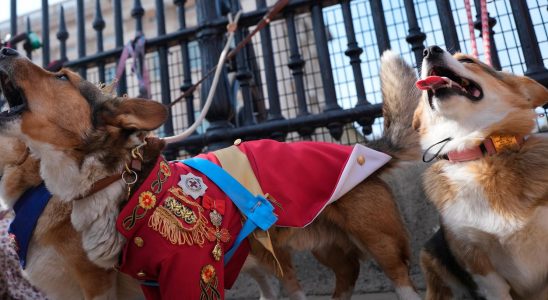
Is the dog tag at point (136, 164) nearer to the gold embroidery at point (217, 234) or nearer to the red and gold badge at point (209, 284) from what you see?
the gold embroidery at point (217, 234)

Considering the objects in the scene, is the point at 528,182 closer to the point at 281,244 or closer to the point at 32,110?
the point at 281,244

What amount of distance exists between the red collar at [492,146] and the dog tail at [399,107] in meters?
0.44

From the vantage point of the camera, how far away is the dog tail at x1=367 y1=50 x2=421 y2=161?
204 cm

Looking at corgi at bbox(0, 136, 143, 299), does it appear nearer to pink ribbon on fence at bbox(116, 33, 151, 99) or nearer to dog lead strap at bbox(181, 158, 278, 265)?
dog lead strap at bbox(181, 158, 278, 265)

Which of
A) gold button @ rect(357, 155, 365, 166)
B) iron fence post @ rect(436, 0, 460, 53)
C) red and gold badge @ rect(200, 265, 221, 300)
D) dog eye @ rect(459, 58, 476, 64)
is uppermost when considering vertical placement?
iron fence post @ rect(436, 0, 460, 53)

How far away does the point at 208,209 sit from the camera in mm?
1475

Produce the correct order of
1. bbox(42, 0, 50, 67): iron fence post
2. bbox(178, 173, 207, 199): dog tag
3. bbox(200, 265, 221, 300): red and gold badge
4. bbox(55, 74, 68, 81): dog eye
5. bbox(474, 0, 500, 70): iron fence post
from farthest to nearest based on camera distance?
1. bbox(42, 0, 50, 67): iron fence post
2. bbox(474, 0, 500, 70): iron fence post
3. bbox(55, 74, 68, 81): dog eye
4. bbox(178, 173, 207, 199): dog tag
5. bbox(200, 265, 221, 300): red and gold badge

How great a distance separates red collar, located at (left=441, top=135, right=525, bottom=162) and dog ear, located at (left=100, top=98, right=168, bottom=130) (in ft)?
4.08

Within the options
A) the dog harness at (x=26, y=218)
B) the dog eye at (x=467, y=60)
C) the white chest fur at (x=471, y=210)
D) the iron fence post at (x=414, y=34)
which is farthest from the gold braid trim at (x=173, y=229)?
the iron fence post at (x=414, y=34)

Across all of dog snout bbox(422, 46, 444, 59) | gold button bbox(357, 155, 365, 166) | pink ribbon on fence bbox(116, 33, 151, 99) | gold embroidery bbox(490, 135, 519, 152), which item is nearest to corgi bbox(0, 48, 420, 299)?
gold button bbox(357, 155, 365, 166)

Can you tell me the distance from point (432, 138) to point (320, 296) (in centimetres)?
123

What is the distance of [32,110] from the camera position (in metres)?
1.43

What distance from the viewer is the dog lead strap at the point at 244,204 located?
156 centimetres

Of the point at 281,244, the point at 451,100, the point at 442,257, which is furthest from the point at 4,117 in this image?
the point at 442,257
